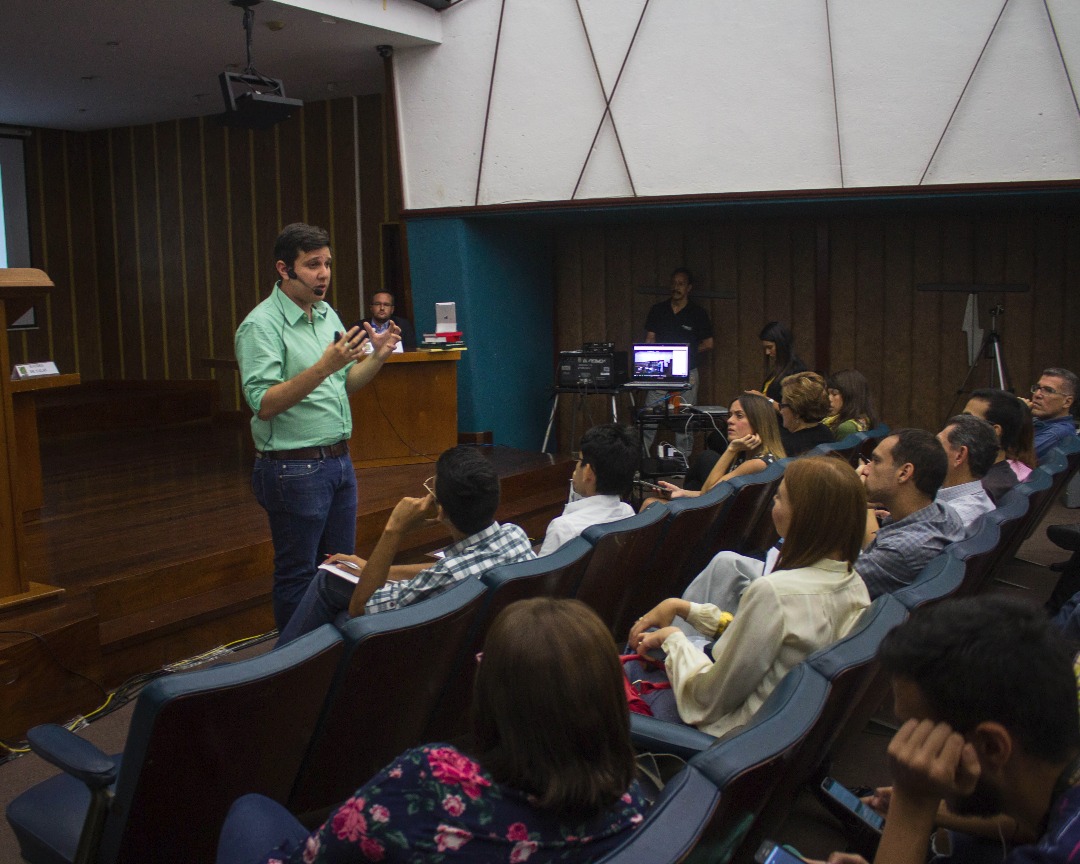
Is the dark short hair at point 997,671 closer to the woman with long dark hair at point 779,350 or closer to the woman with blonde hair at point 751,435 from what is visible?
the woman with blonde hair at point 751,435

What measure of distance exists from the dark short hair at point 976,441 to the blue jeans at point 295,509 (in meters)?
1.96

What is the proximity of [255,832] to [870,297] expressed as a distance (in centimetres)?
649


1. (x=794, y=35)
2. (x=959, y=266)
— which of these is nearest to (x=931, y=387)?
(x=959, y=266)

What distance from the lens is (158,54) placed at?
6781mm

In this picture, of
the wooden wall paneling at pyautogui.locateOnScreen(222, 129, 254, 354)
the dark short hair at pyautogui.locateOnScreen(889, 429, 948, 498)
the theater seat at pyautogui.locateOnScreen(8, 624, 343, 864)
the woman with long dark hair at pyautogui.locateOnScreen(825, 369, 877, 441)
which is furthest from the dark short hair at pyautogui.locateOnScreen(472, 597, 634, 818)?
the wooden wall paneling at pyautogui.locateOnScreen(222, 129, 254, 354)

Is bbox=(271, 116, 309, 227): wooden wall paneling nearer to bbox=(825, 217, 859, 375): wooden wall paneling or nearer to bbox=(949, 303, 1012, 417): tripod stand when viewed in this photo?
bbox=(825, 217, 859, 375): wooden wall paneling

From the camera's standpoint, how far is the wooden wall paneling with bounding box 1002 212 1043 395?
6566 mm

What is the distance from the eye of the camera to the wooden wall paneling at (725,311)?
7.49 m

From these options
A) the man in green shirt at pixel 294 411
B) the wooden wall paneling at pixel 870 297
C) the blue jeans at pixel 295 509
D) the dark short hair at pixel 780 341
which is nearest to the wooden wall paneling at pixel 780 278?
the wooden wall paneling at pixel 870 297

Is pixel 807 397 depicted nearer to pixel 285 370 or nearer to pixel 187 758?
pixel 285 370

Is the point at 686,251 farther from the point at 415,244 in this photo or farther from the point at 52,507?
the point at 52,507

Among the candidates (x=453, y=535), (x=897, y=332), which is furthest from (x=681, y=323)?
(x=453, y=535)

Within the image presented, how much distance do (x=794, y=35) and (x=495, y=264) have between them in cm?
263

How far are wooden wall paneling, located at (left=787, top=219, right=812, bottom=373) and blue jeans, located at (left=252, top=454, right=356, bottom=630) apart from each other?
483 cm
